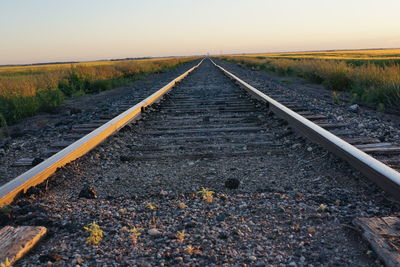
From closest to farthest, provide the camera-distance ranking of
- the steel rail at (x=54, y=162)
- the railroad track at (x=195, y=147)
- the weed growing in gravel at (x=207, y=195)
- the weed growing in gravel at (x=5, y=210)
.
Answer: the weed growing in gravel at (x=5, y=210) < the steel rail at (x=54, y=162) < the weed growing in gravel at (x=207, y=195) < the railroad track at (x=195, y=147)

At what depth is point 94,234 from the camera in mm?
1910

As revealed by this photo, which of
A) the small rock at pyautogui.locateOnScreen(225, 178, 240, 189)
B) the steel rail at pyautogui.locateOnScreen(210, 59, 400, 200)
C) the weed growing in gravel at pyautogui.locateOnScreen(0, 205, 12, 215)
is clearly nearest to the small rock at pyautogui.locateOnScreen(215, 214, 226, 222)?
the small rock at pyautogui.locateOnScreen(225, 178, 240, 189)

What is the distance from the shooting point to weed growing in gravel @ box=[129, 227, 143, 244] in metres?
1.91

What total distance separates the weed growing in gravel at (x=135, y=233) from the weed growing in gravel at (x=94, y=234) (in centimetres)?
17

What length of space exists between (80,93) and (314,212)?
10984mm

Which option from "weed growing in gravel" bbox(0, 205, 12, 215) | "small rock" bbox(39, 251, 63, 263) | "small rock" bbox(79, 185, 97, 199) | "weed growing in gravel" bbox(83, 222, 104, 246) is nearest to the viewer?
"small rock" bbox(39, 251, 63, 263)

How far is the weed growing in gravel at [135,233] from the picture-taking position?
6.26 feet

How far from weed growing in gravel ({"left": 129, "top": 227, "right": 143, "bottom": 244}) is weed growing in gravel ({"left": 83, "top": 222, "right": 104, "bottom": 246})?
0.17 m

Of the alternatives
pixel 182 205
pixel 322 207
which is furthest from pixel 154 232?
pixel 322 207

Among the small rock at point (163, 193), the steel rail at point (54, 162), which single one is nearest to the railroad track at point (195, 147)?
the steel rail at point (54, 162)

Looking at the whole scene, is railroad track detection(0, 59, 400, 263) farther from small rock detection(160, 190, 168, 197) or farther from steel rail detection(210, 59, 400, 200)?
small rock detection(160, 190, 168, 197)

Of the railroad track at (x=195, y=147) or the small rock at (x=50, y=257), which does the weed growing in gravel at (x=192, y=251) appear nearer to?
the small rock at (x=50, y=257)

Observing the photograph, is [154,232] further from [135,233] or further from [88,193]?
[88,193]

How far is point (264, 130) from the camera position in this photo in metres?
4.75
